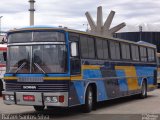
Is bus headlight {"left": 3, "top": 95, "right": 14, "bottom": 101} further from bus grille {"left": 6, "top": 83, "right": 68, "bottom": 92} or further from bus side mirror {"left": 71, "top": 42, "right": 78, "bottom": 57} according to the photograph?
bus side mirror {"left": 71, "top": 42, "right": 78, "bottom": 57}

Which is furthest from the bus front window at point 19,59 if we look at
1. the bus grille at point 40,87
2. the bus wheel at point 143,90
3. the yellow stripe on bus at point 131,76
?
the bus wheel at point 143,90

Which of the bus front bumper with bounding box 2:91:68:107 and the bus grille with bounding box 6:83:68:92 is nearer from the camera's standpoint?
the bus front bumper with bounding box 2:91:68:107

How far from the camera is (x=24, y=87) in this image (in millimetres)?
14383

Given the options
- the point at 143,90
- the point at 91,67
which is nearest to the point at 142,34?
the point at 143,90

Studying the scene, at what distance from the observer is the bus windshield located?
559 inches

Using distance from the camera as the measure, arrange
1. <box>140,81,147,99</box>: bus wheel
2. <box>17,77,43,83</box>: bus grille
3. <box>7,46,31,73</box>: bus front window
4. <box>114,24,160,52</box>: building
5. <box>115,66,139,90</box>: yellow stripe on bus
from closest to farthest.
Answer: <box>17,77,43,83</box>: bus grille < <box>7,46,31,73</box>: bus front window < <box>115,66,139,90</box>: yellow stripe on bus < <box>140,81,147,99</box>: bus wheel < <box>114,24,160,52</box>: building

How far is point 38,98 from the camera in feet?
46.1

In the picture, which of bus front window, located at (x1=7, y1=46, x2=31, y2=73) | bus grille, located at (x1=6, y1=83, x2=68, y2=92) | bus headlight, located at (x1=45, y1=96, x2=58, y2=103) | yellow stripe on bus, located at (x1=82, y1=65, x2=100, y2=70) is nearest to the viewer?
bus headlight, located at (x1=45, y1=96, x2=58, y2=103)

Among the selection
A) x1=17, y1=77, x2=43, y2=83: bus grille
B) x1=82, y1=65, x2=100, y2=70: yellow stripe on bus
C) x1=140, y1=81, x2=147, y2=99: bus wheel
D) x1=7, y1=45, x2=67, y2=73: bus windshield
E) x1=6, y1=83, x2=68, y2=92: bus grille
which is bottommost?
x1=140, y1=81, x2=147, y2=99: bus wheel

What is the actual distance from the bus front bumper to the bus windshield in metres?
0.73

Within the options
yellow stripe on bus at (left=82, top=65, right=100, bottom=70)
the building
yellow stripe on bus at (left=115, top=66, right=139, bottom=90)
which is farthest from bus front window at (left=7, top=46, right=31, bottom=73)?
the building

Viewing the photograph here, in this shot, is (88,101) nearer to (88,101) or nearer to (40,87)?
(88,101)

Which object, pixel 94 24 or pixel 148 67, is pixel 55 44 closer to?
pixel 148 67

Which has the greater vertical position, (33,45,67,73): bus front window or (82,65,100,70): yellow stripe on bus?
(33,45,67,73): bus front window
